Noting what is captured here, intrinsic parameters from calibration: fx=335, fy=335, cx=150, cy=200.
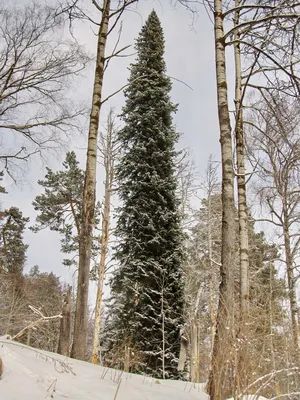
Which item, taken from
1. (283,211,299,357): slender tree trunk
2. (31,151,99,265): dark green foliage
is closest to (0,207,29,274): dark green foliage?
(31,151,99,265): dark green foliage

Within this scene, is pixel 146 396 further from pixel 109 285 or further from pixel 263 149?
pixel 263 149

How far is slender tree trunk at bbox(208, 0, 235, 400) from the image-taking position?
284 cm

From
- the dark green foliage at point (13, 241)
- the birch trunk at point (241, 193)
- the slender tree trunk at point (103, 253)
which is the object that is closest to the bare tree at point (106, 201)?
the slender tree trunk at point (103, 253)

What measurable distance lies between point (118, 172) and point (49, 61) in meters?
4.45

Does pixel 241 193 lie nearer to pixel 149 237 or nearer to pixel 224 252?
pixel 224 252

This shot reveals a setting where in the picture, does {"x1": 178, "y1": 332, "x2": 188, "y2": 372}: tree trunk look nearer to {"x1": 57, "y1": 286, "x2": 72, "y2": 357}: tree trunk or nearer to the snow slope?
{"x1": 57, "y1": 286, "x2": 72, "y2": 357}: tree trunk

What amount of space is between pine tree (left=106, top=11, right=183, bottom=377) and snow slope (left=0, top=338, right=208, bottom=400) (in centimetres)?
630

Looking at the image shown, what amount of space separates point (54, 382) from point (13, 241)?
24.5 metres

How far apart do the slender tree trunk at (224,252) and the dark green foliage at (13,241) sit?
21.5 meters

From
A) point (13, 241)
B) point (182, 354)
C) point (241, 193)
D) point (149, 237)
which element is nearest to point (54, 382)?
point (241, 193)

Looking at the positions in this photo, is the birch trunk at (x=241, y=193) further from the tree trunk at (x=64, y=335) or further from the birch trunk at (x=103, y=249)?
the birch trunk at (x=103, y=249)

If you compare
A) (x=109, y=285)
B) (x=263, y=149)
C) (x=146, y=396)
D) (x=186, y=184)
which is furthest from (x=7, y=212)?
(x=146, y=396)

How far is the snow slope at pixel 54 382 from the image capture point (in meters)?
2.09

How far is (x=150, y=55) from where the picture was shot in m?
14.3
